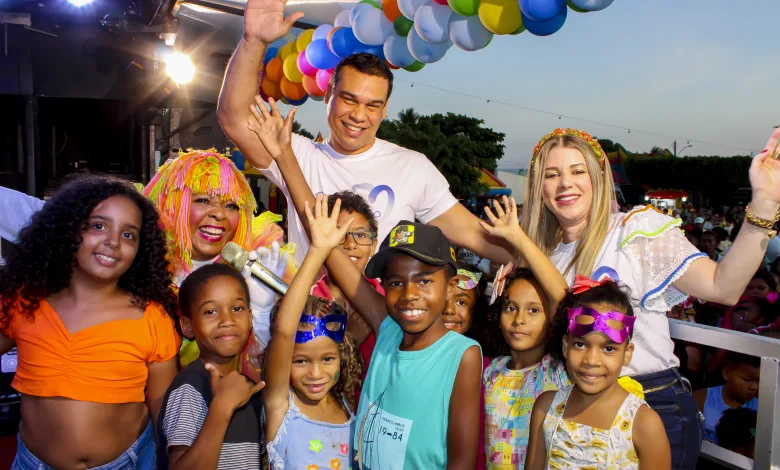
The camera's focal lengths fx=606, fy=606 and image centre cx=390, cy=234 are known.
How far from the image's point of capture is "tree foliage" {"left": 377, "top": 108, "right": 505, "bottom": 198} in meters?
24.8

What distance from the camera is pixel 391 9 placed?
516 centimetres

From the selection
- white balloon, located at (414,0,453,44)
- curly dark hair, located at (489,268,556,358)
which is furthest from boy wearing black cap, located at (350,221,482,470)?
white balloon, located at (414,0,453,44)

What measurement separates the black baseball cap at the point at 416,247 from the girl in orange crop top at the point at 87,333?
34.6 inches

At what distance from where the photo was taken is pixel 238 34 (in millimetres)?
10117

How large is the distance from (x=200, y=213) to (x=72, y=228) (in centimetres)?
60

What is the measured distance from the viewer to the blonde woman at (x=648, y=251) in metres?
2.04

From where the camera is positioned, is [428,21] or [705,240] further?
[705,240]

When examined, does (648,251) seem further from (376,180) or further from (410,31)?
(410,31)

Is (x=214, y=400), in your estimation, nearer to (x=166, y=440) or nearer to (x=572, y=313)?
(x=166, y=440)

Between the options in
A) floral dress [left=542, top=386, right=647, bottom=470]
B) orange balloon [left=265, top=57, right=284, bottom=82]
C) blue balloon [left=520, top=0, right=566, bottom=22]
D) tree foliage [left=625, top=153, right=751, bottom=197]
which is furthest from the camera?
tree foliage [left=625, top=153, right=751, bottom=197]

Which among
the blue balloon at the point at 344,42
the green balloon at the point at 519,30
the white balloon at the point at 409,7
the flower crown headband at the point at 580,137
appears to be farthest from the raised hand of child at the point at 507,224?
the blue balloon at the point at 344,42

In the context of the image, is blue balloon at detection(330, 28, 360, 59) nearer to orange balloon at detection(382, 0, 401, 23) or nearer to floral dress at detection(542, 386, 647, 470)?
orange balloon at detection(382, 0, 401, 23)

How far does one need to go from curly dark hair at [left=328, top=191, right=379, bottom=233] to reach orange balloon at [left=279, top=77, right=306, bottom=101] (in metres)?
4.84

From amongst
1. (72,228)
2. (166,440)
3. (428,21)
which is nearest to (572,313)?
(166,440)
